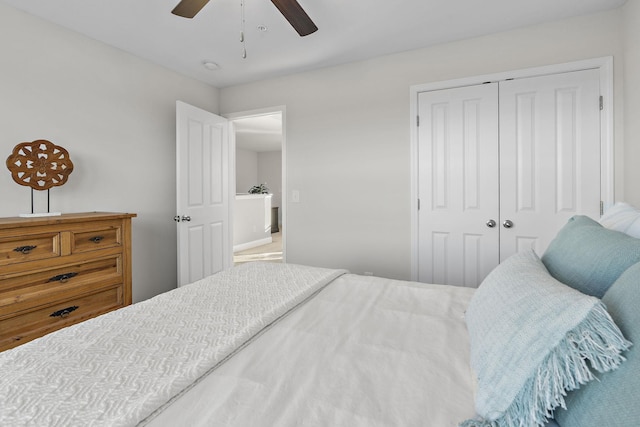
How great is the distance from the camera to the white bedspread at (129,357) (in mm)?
698

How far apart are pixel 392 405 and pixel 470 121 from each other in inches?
105

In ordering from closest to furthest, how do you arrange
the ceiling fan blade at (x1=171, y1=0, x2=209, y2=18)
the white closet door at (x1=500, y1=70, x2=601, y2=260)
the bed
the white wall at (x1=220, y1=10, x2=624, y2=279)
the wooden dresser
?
1. the bed
2. the ceiling fan blade at (x1=171, y1=0, x2=209, y2=18)
3. the wooden dresser
4. the white closet door at (x1=500, y1=70, x2=601, y2=260)
5. the white wall at (x1=220, y1=10, x2=624, y2=279)

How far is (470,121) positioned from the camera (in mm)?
2795

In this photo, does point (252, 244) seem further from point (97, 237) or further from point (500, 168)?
point (500, 168)

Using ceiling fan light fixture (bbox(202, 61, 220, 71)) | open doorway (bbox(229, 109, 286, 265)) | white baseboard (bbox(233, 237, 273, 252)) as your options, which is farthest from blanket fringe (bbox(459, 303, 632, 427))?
white baseboard (bbox(233, 237, 273, 252))

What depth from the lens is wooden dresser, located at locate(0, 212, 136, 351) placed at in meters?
1.87

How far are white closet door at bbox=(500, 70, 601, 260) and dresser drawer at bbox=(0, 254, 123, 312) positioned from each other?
3.12 metres

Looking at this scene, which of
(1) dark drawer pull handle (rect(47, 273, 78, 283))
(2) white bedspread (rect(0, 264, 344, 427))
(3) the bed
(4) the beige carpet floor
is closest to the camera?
(3) the bed

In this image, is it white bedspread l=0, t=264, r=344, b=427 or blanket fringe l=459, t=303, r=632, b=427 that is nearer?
blanket fringe l=459, t=303, r=632, b=427

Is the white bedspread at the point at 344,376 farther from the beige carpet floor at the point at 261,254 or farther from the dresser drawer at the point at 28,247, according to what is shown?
the beige carpet floor at the point at 261,254

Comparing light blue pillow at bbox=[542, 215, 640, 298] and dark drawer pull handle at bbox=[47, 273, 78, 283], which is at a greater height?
light blue pillow at bbox=[542, 215, 640, 298]

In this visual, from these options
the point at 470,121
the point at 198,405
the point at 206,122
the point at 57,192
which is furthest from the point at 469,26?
the point at 57,192

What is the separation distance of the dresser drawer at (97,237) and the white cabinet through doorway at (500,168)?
2535 millimetres

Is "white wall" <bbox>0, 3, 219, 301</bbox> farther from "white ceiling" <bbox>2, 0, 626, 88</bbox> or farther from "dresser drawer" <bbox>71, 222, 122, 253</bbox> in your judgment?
"dresser drawer" <bbox>71, 222, 122, 253</bbox>
